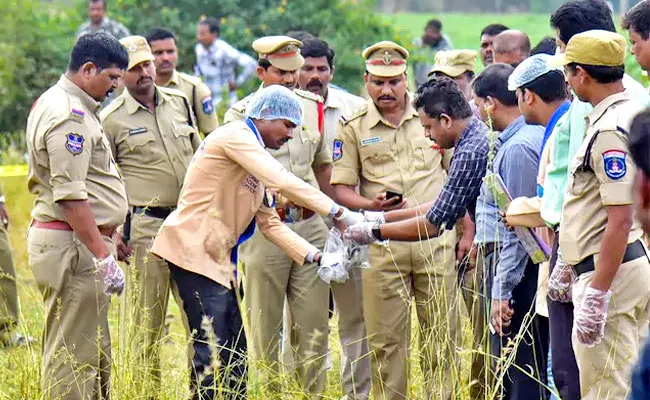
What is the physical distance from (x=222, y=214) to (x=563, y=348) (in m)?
1.85

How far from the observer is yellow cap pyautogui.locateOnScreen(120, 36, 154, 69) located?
7.30 meters

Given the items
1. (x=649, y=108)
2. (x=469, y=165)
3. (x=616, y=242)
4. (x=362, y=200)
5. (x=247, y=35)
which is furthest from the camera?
(x=247, y=35)

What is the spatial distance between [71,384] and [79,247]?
0.67m

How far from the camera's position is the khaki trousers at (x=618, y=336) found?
4676 mm

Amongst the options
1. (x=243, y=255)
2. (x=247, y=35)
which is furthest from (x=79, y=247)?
(x=247, y=35)

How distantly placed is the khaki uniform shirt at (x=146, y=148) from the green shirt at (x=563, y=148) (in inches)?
115

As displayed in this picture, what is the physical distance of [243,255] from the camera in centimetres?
701

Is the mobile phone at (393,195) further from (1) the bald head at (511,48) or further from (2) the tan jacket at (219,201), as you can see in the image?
(1) the bald head at (511,48)

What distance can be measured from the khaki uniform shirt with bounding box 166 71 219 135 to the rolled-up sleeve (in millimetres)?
2176

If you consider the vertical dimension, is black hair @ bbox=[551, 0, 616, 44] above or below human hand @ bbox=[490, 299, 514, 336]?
above

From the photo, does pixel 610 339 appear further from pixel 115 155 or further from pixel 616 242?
pixel 115 155

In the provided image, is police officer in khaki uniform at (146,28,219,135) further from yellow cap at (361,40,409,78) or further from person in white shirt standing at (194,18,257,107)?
person in white shirt standing at (194,18,257,107)

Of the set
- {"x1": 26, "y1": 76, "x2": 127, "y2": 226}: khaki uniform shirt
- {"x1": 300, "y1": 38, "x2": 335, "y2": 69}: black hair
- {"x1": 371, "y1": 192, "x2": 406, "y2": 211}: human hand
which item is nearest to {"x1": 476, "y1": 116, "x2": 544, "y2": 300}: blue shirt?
{"x1": 371, "y1": 192, "x2": 406, "y2": 211}: human hand

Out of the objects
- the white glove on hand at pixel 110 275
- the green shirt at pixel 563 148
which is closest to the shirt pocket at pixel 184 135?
the white glove on hand at pixel 110 275
